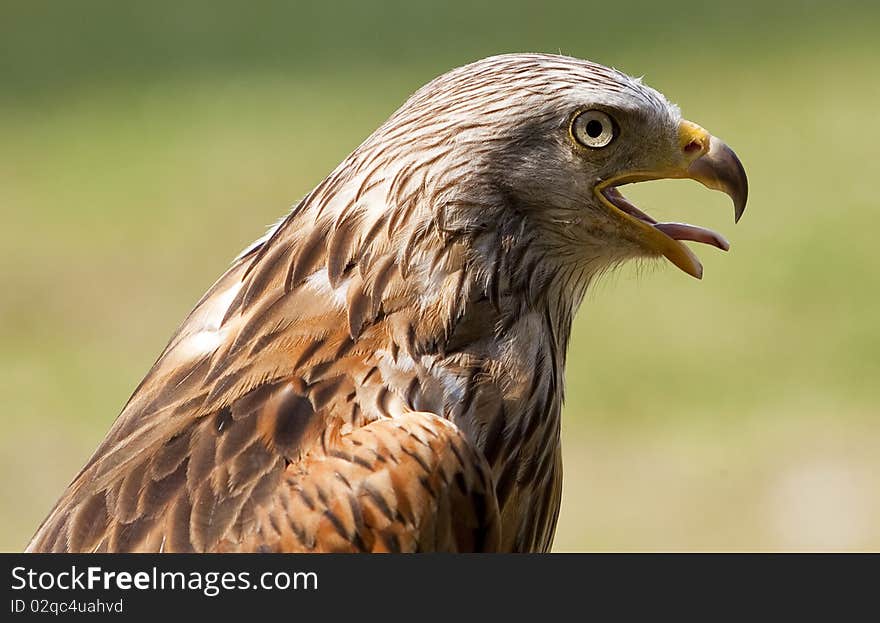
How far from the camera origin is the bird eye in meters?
2.54

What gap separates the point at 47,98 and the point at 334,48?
7.50 feet

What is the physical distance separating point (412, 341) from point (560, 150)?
42 centimetres

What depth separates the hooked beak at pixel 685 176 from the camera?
264 centimetres

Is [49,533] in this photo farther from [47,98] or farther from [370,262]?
[47,98]

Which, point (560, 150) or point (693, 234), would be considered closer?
point (560, 150)

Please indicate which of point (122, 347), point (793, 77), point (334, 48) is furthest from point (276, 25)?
point (122, 347)

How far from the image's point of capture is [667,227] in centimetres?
267

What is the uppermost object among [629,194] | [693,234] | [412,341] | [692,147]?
[629,194]

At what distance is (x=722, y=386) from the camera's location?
25.3 ft

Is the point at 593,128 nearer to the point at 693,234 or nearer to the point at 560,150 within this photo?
the point at 560,150

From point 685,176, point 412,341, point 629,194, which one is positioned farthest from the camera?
point 629,194

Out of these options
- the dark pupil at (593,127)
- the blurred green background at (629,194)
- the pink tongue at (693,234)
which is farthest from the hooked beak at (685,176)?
the blurred green background at (629,194)

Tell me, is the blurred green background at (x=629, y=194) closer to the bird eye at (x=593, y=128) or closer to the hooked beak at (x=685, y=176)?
the hooked beak at (x=685, y=176)

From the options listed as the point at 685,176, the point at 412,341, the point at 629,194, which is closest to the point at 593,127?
the point at 685,176
